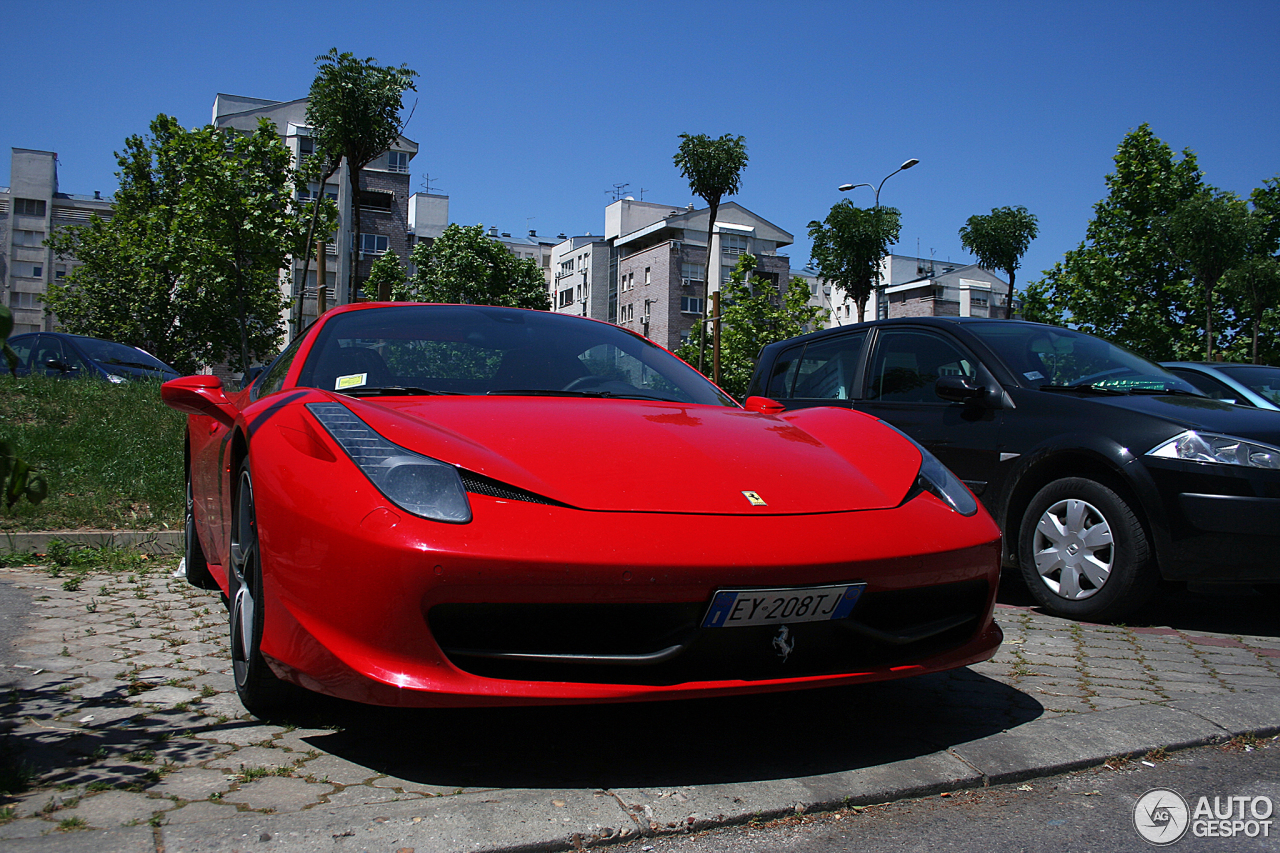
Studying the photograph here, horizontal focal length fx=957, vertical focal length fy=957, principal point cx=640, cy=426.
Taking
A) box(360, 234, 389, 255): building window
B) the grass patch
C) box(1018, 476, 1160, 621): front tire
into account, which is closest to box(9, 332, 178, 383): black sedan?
the grass patch

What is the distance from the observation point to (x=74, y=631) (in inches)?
147

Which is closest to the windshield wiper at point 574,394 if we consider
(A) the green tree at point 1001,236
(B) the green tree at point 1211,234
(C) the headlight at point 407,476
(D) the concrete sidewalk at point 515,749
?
(C) the headlight at point 407,476

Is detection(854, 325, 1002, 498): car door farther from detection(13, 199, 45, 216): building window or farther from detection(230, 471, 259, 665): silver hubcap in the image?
detection(13, 199, 45, 216): building window

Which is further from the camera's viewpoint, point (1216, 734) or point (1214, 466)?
point (1214, 466)

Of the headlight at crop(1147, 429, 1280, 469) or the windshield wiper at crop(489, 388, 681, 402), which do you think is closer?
the windshield wiper at crop(489, 388, 681, 402)

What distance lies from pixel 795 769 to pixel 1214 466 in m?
2.82

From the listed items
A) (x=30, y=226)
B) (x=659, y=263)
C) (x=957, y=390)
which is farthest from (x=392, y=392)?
(x=30, y=226)

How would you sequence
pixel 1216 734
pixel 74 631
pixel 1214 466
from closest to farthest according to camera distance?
pixel 1216 734 < pixel 74 631 < pixel 1214 466

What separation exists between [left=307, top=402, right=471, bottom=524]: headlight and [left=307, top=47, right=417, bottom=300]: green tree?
22.9 m

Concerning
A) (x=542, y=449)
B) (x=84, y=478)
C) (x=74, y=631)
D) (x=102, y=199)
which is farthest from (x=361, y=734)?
(x=102, y=199)

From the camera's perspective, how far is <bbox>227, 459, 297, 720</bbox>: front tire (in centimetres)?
254

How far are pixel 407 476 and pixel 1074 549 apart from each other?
11.4ft

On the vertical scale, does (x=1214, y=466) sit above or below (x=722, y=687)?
above

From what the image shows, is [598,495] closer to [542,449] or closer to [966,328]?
[542,449]
